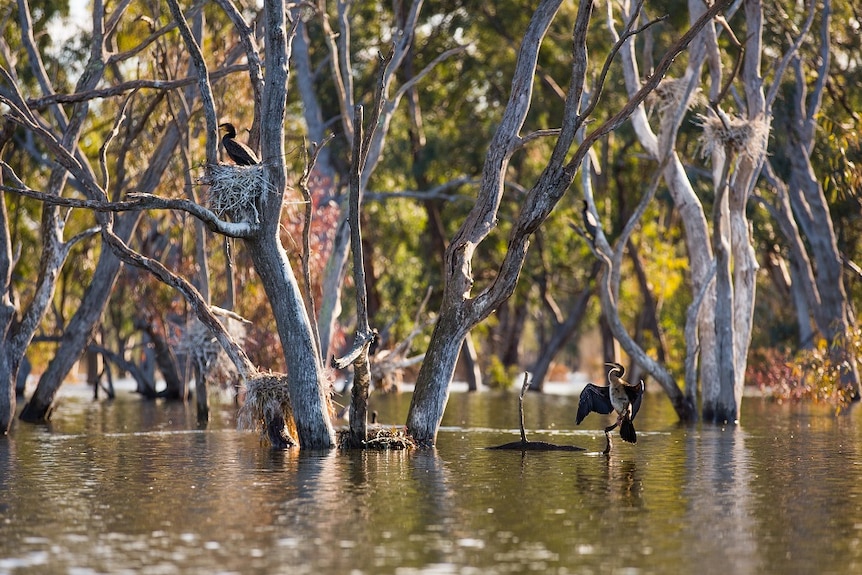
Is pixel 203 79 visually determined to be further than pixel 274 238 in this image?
Yes

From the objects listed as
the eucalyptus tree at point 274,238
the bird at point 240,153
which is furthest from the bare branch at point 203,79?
the bird at point 240,153

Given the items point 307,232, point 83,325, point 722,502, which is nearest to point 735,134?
point 307,232

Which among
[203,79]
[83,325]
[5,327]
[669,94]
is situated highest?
[669,94]

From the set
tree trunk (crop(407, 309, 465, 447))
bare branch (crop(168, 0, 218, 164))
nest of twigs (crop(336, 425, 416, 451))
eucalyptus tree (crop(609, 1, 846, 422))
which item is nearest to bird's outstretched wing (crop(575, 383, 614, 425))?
tree trunk (crop(407, 309, 465, 447))

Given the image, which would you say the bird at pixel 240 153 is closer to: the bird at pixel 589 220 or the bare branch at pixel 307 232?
the bare branch at pixel 307 232

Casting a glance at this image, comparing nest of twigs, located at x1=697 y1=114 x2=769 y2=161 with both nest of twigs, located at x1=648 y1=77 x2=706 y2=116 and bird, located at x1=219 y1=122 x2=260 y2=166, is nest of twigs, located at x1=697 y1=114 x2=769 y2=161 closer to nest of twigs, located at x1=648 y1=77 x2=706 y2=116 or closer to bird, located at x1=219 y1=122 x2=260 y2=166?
nest of twigs, located at x1=648 y1=77 x2=706 y2=116

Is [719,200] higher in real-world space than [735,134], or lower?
lower

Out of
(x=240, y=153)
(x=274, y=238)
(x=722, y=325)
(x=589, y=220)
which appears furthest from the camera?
(x=589, y=220)

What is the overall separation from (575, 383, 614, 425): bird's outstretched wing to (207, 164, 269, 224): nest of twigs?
4.77 meters

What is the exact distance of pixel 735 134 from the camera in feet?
83.1

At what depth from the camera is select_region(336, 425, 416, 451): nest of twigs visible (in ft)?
63.0

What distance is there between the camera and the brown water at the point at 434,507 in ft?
33.2

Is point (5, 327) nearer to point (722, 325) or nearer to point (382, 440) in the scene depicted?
point (382, 440)

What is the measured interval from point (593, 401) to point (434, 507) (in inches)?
223
